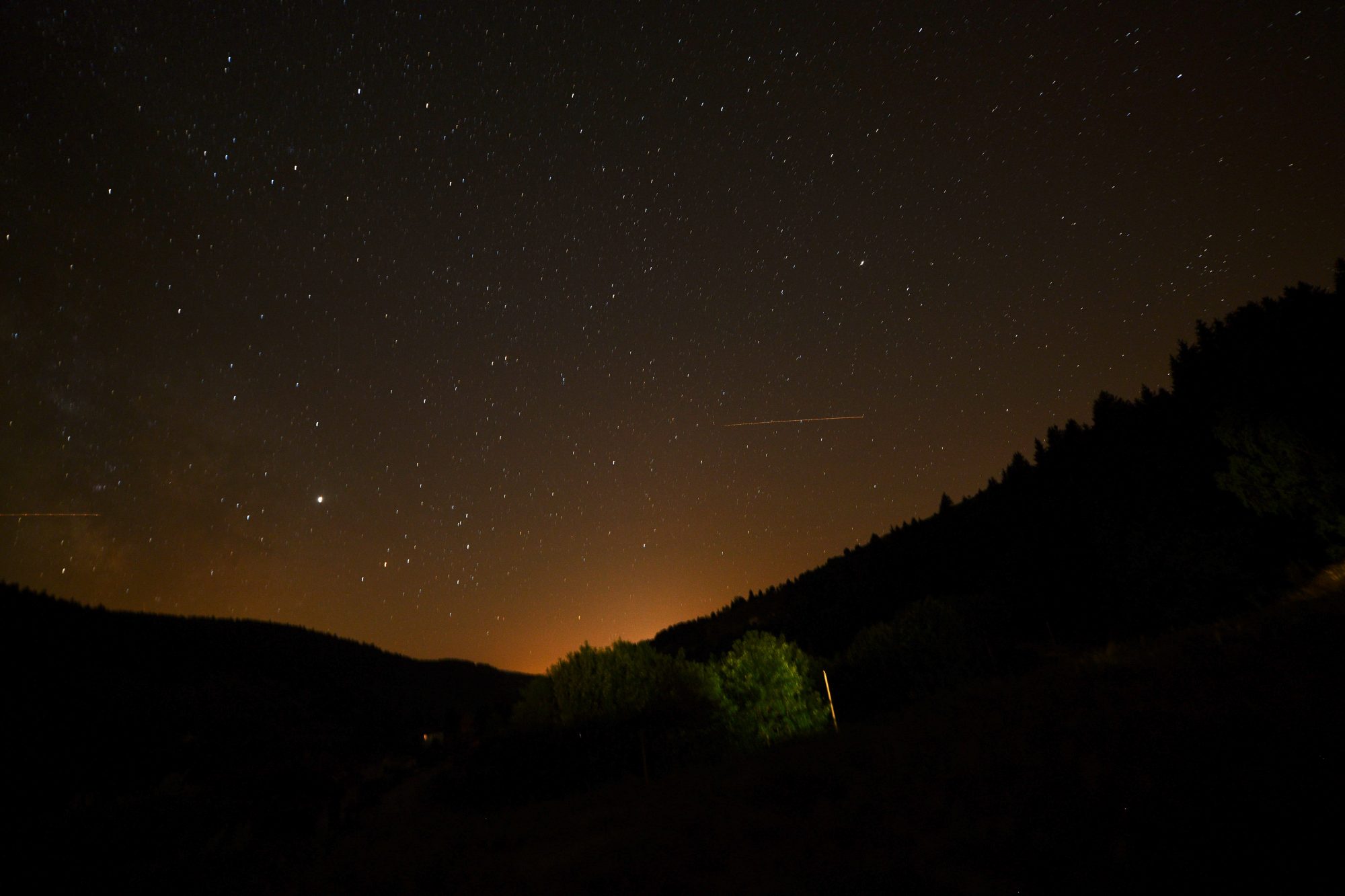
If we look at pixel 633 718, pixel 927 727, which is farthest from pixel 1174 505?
pixel 633 718

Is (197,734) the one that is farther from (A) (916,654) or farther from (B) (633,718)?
(A) (916,654)

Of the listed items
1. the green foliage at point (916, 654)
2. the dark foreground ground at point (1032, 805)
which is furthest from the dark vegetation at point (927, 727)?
the green foliage at point (916, 654)

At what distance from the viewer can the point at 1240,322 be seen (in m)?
28.0

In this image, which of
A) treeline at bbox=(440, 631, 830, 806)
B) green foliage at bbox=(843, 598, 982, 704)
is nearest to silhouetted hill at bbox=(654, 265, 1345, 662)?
green foliage at bbox=(843, 598, 982, 704)

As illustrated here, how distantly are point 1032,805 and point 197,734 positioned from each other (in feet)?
210

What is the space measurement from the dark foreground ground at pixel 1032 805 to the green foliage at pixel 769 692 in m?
17.3

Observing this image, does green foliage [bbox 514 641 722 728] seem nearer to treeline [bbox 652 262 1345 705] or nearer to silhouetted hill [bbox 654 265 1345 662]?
treeline [bbox 652 262 1345 705]

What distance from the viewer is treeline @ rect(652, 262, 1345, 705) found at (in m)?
23.6

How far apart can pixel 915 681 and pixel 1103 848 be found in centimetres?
3235

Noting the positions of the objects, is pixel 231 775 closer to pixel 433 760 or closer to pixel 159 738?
pixel 159 738

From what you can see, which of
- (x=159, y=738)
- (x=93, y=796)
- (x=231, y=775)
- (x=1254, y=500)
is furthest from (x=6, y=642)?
(x=1254, y=500)

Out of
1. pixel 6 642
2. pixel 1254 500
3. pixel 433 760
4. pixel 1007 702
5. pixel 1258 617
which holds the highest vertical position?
pixel 6 642

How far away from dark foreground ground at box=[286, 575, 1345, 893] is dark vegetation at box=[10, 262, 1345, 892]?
5 cm

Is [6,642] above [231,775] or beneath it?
above
